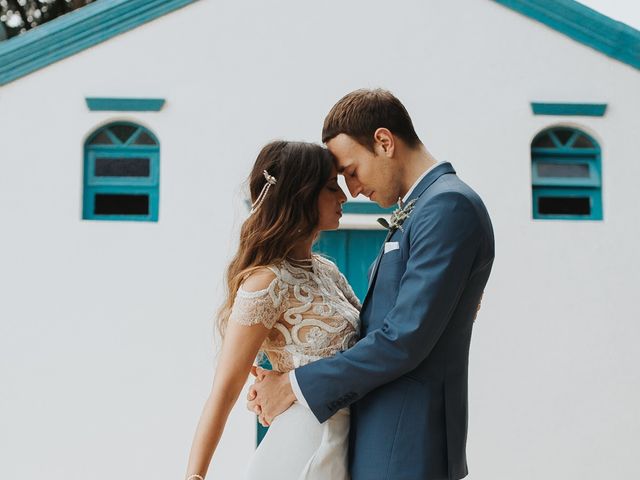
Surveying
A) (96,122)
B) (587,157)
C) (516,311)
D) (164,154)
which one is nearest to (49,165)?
(96,122)

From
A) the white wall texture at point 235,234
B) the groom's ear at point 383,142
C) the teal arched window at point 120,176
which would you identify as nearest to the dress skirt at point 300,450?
the groom's ear at point 383,142

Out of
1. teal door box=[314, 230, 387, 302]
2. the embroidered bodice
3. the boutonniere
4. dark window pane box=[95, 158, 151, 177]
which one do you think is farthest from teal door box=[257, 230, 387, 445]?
the boutonniere

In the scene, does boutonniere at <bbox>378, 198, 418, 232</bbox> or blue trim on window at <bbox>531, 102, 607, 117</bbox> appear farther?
blue trim on window at <bbox>531, 102, 607, 117</bbox>

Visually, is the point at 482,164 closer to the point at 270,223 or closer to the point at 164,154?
the point at 164,154

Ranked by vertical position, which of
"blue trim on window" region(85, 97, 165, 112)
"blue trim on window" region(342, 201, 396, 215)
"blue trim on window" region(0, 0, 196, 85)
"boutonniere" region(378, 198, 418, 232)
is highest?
"blue trim on window" region(0, 0, 196, 85)

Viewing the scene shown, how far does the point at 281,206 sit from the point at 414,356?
69 cm

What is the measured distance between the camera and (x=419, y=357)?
227cm

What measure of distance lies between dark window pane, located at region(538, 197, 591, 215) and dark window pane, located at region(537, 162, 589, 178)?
18cm

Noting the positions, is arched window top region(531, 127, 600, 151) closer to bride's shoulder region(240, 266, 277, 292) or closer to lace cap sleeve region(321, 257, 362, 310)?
lace cap sleeve region(321, 257, 362, 310)

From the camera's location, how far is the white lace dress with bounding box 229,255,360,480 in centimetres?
243

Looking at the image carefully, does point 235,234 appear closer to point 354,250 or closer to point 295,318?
→ point 354,250

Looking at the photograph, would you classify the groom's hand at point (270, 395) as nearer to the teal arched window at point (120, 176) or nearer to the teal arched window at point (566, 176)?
the teal arched window at point (120, 176)

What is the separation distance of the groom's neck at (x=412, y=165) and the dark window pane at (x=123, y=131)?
3519mm

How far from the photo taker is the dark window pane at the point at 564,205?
228 inches
